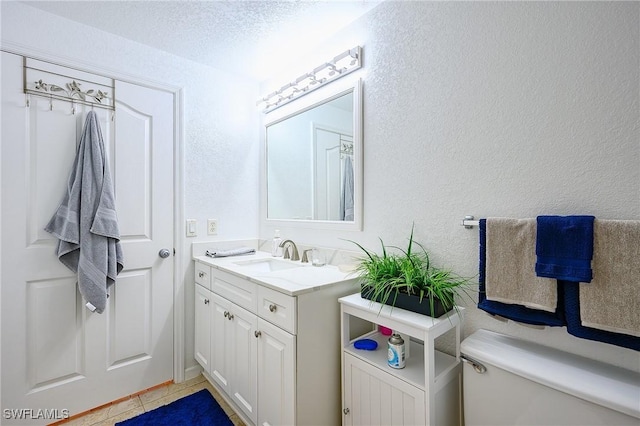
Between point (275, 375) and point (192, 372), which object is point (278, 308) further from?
point (192, 372)

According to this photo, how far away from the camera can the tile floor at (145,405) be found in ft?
5.49

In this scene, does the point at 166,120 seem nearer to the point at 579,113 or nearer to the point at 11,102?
the point at 11,102

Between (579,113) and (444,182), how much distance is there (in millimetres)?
503

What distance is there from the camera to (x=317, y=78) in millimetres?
1886

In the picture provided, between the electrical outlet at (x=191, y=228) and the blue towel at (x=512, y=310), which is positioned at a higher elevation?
the electrical outlet at (x=191, y=228)

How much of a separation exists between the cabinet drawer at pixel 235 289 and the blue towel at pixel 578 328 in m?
1.22

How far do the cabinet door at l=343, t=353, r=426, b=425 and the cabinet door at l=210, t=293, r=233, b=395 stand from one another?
2.38 ft

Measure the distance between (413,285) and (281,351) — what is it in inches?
25.0

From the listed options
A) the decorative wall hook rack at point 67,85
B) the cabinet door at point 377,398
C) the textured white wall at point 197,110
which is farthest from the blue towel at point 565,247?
the decorative wall hook rack at point 67,85

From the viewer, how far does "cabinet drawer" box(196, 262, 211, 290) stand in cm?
191

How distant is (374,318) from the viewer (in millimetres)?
1198

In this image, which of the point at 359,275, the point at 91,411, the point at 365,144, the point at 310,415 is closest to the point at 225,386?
the point at 310,415

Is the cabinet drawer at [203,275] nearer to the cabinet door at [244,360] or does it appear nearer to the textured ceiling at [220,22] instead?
the cabinet door at [244,360]

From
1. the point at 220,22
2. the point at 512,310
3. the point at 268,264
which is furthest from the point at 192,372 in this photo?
the point at 220,22
